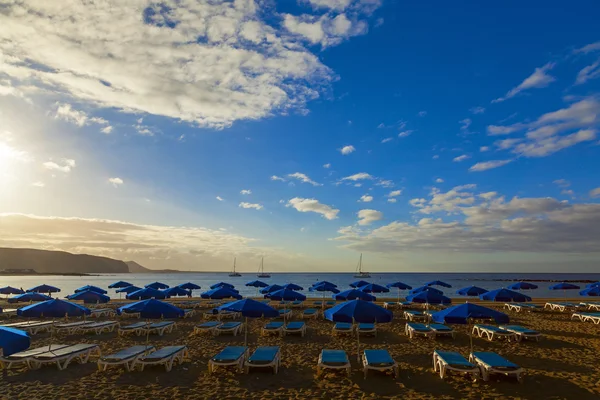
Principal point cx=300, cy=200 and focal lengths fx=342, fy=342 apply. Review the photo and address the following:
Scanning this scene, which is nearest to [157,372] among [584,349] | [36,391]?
[36,391]

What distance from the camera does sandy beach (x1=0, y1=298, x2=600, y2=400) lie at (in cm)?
774

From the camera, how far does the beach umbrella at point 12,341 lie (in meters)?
6.78

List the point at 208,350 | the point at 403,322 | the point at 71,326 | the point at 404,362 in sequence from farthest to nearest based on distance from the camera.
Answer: the point at 403,322 < the point at 71,326 < the point at 208,350 < the point at 404,362

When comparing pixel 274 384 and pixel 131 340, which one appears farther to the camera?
pixel 131 340

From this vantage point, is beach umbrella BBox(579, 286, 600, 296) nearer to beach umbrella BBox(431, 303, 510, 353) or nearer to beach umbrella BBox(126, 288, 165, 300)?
beach umbrella BBox(431, 303, 510, 353)

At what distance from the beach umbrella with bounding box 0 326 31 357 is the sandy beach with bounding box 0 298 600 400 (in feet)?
4.83

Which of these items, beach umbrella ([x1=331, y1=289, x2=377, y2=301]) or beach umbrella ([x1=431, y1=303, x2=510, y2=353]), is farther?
beach umbrella ([x1=331, y1=289, x2=377, y2=301])

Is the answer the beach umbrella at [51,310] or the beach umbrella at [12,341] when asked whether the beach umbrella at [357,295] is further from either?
the beach umbrella at [12,341]

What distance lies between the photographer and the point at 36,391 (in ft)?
25.8

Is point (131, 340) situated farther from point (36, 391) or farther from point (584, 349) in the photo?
point (584, 349)

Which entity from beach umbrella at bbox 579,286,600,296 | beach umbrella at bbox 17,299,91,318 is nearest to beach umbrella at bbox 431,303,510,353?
beach umbrella at bbox 17,299,91,318

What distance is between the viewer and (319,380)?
28.2 ft

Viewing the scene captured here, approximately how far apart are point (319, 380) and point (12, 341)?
673 cm

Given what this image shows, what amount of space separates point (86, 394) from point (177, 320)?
11.2 metres
